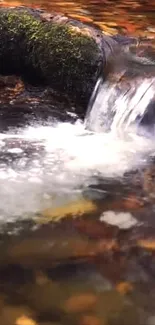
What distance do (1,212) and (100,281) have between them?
2.58 ft

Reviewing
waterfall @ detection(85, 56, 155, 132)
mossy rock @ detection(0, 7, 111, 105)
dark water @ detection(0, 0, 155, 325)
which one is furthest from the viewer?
mossy rock @ detection(0, 7, 111, 105)

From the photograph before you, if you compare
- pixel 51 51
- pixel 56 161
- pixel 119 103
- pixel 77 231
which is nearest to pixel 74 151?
pixel 56 161

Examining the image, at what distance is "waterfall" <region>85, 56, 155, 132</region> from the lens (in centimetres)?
448

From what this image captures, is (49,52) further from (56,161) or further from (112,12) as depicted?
(56,161)

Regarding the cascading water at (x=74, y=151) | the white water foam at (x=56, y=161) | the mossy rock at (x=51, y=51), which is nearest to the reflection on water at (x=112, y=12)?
the mossy rock at (x=51, y=51)

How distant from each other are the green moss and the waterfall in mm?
201

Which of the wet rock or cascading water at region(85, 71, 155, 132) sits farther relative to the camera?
cascading water at region(85, 71, 155, 132)

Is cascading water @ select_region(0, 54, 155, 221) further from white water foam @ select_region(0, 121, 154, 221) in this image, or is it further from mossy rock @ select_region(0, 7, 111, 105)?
mossy rock @ select_region(0, 7, 111, 105)

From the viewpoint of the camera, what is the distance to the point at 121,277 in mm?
2551

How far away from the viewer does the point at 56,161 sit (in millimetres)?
3861

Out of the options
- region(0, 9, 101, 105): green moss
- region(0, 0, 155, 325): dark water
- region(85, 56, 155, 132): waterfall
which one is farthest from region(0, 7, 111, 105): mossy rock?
region(0, 0, 155, 325): dark water

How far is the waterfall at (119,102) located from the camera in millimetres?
4480

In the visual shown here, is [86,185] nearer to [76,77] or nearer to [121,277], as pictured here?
[121,277]

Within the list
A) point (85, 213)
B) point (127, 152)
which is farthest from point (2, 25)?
point (85, 213)
